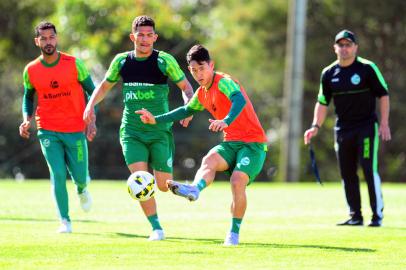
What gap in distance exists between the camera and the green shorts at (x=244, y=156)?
1127 cm

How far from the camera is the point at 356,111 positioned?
47.0 feet

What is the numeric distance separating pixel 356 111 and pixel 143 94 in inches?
137

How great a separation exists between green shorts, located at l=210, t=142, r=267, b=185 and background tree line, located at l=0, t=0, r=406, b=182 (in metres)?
30.7

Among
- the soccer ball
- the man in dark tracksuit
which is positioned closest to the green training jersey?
the soccer ball

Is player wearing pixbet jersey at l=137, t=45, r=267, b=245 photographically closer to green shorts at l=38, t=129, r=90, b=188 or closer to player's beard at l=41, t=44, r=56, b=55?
green shorts at l=38, t=129, r=90, b=188

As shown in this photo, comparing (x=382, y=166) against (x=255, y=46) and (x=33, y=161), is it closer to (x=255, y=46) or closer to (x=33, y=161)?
(x=255, y=46)

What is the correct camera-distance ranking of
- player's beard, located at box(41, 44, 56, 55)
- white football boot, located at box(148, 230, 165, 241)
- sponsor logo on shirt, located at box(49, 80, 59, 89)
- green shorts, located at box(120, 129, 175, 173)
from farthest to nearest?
sponsor logo on shirt, located at box(49, 80, 59, 89), player's beard, located at box(41, 44, 56, 55), green shorts, located at box(120, 129, 175, 173), white football boot, located at box(148, 230, 165, 241)

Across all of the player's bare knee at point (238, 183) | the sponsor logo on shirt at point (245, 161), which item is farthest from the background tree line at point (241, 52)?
the player's bare knee at point (238, 183)

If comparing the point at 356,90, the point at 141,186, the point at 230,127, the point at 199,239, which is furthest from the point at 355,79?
the point at 141,186

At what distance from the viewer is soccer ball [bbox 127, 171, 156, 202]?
37.0 feet

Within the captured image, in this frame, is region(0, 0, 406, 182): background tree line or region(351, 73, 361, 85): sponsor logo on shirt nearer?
region(351, 73, 361, 85): sponsor logo on shirt

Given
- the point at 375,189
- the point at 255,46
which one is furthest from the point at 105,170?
the point at 375,189

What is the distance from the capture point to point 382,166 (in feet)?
141

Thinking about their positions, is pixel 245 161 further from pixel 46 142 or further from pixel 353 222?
pixel 353 222
